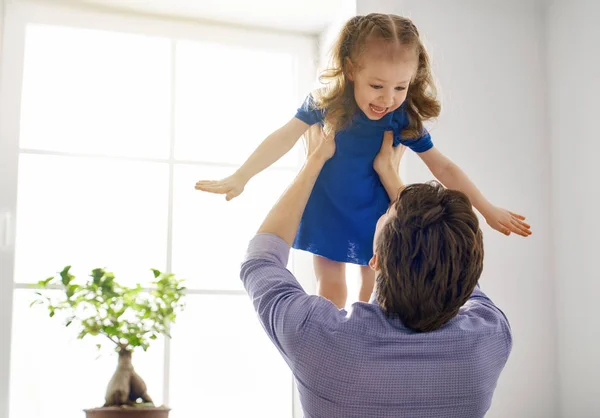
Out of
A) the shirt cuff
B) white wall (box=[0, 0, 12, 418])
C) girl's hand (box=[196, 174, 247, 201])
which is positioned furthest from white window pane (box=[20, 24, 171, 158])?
the shirt cuff

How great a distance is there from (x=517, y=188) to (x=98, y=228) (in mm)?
1308

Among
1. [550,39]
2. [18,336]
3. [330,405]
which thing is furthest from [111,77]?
[330,405]

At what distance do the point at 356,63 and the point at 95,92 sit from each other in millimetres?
1209

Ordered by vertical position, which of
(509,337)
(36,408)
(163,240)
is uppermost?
(163,240)

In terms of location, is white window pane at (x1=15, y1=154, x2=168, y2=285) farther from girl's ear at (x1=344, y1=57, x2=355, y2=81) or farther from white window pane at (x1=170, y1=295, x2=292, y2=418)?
girl's ear at (x1=344, y1=57, x2=355, y2=81)

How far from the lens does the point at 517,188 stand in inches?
100

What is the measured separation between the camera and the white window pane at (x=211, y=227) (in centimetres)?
254

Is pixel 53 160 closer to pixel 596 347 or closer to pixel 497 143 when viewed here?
pixel 497 143

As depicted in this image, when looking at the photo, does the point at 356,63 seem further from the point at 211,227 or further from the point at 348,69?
the point at 211,227

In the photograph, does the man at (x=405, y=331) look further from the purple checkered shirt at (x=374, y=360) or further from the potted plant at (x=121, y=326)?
the potted plant at (x=121, y=326)

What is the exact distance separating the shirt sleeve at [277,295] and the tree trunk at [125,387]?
0.68m

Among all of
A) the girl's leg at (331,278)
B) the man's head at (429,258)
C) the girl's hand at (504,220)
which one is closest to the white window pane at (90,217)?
the girl's leg at (331,278)

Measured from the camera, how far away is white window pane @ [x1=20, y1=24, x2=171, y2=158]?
249 centimetres

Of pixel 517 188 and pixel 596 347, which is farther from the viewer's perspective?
pixel 517 188
